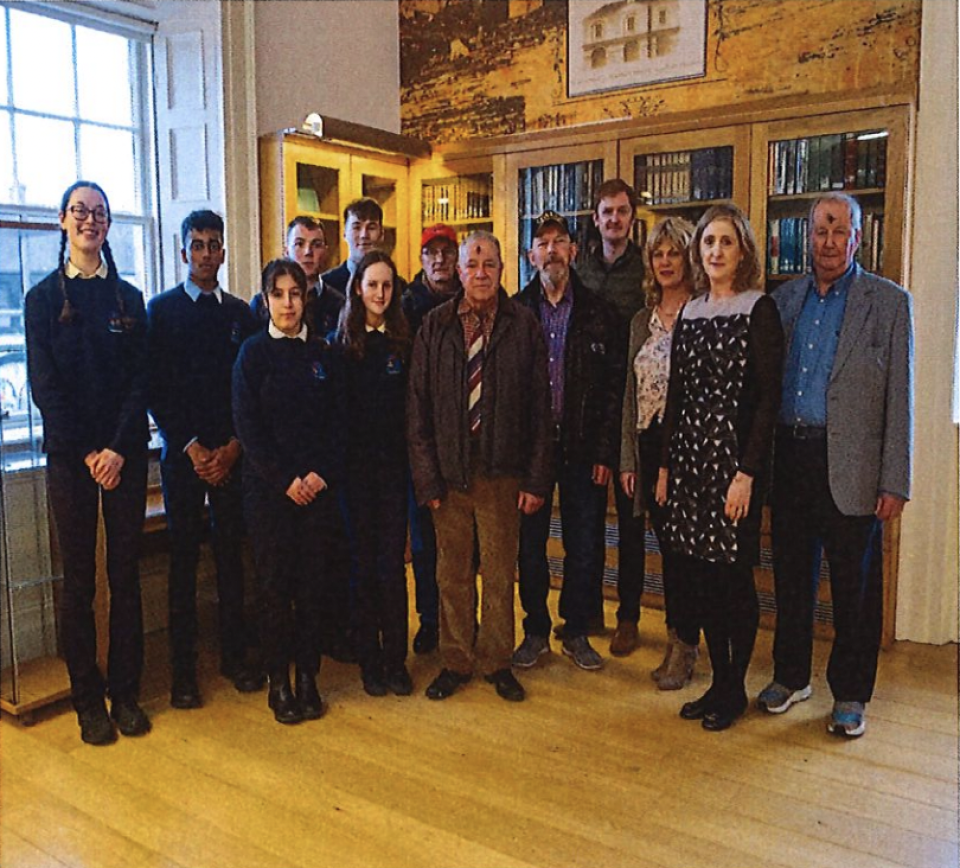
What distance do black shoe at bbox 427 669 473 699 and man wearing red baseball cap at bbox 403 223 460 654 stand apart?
1.16ft

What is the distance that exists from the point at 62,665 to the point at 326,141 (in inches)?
100

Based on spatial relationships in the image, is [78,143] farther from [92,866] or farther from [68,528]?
[92,866]

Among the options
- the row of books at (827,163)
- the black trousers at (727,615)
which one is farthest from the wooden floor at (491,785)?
the row of books at (827,163)

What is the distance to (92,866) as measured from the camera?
203 centimetres

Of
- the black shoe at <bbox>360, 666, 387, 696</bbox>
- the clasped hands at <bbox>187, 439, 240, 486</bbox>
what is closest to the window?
the clasped hands at <bbox>187, 439, 240, 486</bbox>

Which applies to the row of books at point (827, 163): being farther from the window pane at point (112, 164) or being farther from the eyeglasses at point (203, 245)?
the window pane at point (112, 164)

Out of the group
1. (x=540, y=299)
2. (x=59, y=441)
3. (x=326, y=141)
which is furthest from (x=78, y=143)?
(x=540, y=299)

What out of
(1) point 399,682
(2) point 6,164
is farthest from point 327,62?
(1) point 399,682

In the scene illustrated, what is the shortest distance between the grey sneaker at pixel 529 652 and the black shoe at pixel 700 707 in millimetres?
574

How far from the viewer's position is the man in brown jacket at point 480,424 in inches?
107

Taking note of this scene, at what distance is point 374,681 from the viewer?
9.64 feet

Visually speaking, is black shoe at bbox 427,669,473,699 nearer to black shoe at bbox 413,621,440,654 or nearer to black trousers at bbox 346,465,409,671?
black trousers at bbox 346,465,409,671

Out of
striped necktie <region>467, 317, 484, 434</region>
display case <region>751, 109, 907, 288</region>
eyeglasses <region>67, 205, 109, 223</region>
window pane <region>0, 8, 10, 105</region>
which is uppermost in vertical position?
window pane <region>0, 8, 10, 105</region>

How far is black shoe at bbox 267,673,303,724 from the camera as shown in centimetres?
271
